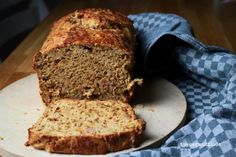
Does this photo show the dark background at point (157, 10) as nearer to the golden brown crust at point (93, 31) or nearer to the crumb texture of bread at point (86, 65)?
the golden brown crust at point (93, 31)

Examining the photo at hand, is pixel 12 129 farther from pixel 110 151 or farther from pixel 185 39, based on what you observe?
pixel 185 39

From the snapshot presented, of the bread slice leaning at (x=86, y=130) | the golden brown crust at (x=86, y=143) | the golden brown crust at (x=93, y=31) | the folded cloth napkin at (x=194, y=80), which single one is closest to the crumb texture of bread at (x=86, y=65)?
the golden brown crust at (x=93, y=31)

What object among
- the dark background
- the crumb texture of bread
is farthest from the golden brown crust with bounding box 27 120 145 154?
the dark background

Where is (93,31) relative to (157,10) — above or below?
above

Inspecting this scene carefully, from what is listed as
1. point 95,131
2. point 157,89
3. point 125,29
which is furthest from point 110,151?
point 125,29

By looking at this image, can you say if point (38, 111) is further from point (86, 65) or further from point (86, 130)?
point (86, 130)

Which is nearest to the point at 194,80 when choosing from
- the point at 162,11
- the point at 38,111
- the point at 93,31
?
the point at 93,31
